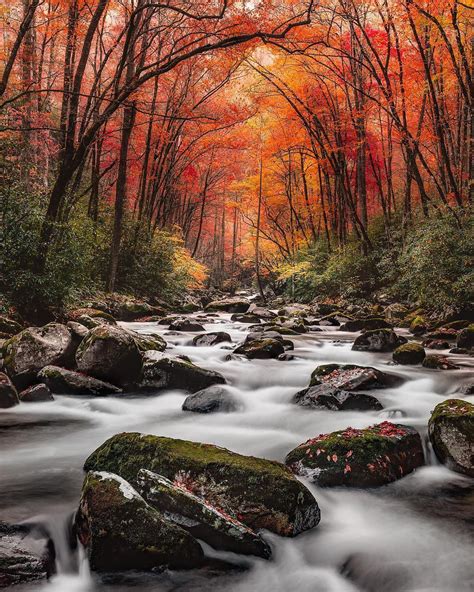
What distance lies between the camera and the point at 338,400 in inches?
225

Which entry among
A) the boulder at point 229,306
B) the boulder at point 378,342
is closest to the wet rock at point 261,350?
the boulder at point 378,342

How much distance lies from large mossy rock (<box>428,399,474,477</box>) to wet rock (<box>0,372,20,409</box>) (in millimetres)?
4754

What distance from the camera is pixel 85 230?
13.0 metres

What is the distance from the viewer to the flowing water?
8.87ft

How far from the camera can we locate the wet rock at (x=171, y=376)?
6.71 metres

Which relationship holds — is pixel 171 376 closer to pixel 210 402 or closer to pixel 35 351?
pixel 210 402

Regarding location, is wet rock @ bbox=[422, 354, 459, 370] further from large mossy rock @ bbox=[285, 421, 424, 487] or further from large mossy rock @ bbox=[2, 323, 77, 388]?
large mossy rock @ bbox=[2, 323, 77, 388]

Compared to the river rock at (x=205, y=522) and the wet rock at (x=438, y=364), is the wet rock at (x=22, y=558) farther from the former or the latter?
the wet rock at (x=438, y=364)

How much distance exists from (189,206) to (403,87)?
20.7 m

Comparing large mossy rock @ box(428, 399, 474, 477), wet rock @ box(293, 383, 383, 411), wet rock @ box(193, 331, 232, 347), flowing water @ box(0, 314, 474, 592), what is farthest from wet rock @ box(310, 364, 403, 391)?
wet rock @ box(193, 331, 232, 347)

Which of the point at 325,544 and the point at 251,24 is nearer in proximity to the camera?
the point at 325,544

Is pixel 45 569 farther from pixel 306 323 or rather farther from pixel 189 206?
pixel 189 206

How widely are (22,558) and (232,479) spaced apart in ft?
4.34

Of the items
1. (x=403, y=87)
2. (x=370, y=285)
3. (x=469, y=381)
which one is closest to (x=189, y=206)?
(x=370, y=285)
